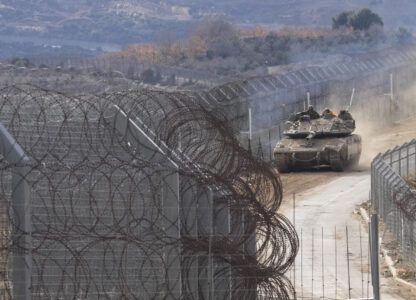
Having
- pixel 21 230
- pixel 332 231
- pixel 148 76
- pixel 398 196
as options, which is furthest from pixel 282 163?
pixel 148 76

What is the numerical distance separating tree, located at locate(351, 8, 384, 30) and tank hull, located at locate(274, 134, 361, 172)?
64.3 metres

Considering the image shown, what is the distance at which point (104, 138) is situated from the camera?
540 inches

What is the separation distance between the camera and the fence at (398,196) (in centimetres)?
2044

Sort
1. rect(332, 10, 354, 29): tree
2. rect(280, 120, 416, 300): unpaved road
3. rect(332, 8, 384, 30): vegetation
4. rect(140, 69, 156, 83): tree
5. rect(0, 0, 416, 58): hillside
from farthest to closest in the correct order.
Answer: rect(0, 0, 416, 58): hillside, rect(332, 10, 354, 29): tree, rect(332, 8, 384, 30): vegetation, rect(140, 69, 156, 83): tree, rect(280, 120, 416, 300): unpaved road

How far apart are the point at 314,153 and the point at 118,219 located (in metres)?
21.8

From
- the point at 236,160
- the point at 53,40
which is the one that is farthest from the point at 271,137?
the point at 53,40

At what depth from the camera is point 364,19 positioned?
99.1 meters

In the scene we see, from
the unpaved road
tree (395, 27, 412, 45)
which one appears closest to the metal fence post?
the unpaved road

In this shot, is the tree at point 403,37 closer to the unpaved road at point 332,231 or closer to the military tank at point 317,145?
the unpaved road at point 332,231

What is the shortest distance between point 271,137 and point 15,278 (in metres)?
27.4

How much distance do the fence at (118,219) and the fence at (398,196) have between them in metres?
7.26

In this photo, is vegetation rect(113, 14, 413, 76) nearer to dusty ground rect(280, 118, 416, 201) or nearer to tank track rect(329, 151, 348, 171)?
dusty ground rect(280, 118, 416, 201)

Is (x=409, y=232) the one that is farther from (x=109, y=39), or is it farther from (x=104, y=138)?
(x=109, y=39)

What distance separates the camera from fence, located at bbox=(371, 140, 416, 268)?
20.4 meters
